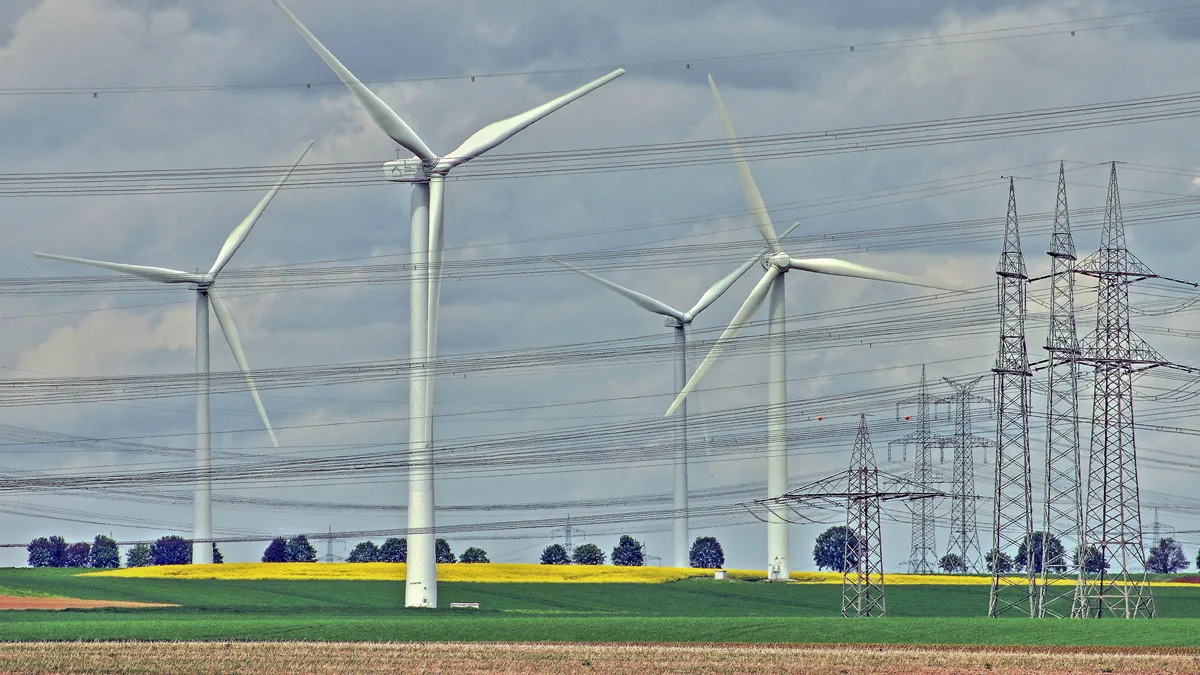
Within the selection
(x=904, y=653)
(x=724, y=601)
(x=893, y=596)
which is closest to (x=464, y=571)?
(x=724, y=601)

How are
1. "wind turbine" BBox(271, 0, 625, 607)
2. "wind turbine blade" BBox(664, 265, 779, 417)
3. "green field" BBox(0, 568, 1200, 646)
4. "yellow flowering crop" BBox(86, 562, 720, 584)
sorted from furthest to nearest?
"yellow flowering crop" BBox(86, 562, 720, 584) < "wind turbine blade" BBox(664, 265, 779, 417) < "wind turbine" BBox(271, 0, 625, 607) < "green field" BBox(0, 568, 1200, 646)

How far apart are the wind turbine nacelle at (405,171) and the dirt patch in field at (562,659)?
3805 centimetres

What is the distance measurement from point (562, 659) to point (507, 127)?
47561 mm

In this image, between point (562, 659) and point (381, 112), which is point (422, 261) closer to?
point (381, 112)

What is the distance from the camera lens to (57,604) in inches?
4380

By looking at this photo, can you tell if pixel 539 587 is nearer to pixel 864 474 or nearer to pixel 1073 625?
pixel 864 474

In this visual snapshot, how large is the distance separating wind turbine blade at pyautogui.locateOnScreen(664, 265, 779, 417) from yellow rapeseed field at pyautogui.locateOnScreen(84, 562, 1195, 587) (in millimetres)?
24375

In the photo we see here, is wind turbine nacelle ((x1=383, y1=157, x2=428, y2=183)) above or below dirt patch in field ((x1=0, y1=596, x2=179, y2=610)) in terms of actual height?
above

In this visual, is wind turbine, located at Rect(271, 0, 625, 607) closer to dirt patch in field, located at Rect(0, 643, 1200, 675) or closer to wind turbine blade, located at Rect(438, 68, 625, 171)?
wind turbine blade, located at Rect(438, 68, 625, 171)

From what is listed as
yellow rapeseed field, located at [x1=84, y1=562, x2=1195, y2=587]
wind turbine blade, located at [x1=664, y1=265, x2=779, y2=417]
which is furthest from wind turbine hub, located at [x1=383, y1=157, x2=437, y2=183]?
yellow rapeseed field, located at [x1=84, y1=562, x2=1195, y2=587]

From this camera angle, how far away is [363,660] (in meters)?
69.4

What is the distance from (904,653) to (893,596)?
200 feet

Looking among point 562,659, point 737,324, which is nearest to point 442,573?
point 737,324

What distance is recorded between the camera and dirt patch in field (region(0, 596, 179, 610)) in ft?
352
